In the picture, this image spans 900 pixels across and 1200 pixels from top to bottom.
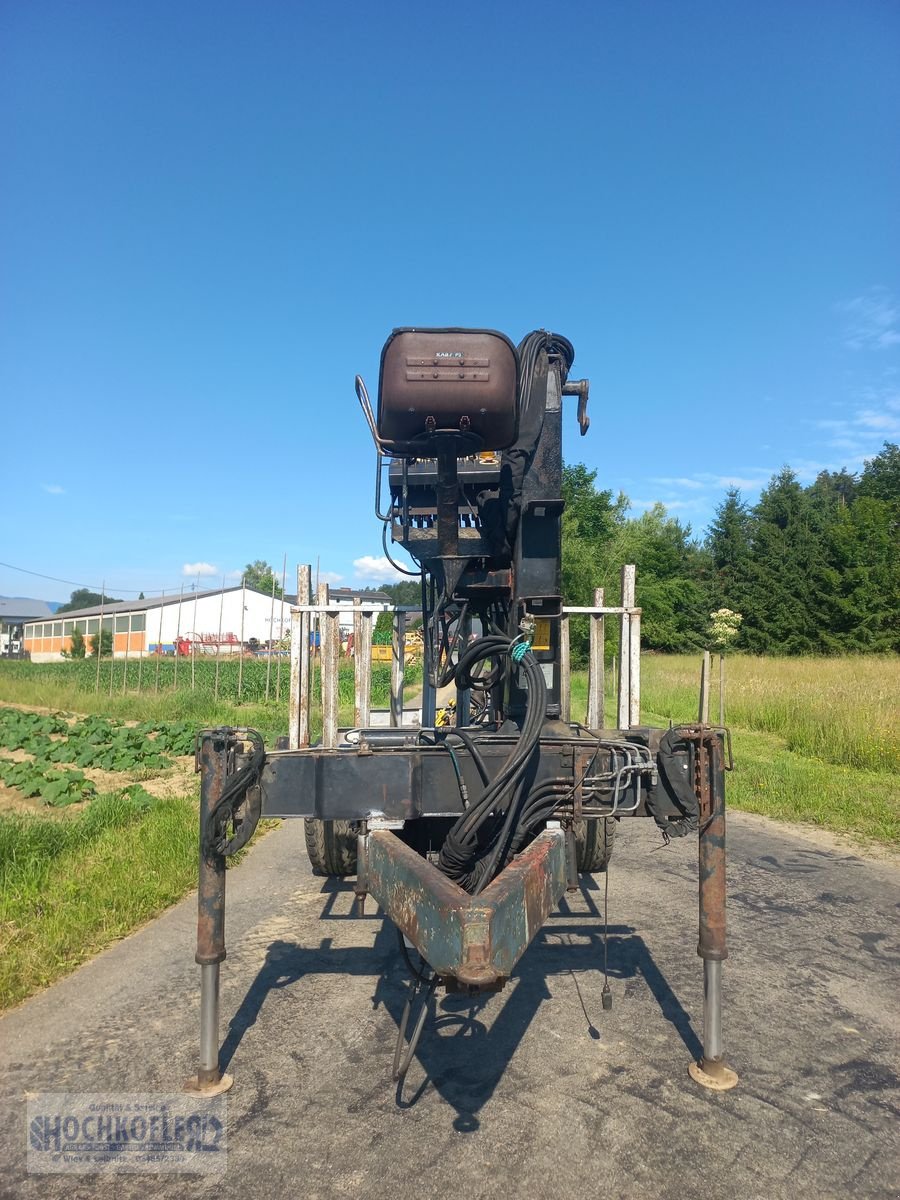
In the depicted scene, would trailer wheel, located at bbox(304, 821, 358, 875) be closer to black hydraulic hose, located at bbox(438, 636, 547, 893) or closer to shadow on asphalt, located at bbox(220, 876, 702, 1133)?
shadow on asphalt, located at bbox(220, 876, 702, 1133)

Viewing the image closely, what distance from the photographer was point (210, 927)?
302 cm

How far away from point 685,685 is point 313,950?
1801cm

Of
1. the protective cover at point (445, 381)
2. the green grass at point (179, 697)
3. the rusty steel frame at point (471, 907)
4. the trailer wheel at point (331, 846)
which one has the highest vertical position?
the protective cover at point (445, 381)

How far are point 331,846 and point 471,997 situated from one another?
2506 millimetres

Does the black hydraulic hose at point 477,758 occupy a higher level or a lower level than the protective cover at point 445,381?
lower

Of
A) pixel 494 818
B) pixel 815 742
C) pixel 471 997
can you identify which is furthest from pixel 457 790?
pixel 815 742

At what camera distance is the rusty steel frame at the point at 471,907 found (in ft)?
7.13

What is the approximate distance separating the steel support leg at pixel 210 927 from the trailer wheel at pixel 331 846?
1752 millimetres

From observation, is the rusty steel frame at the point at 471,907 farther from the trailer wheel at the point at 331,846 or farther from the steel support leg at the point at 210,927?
the trailer wheel at the point at 331,846

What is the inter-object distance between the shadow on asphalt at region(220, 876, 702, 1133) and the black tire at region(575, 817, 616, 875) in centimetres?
39

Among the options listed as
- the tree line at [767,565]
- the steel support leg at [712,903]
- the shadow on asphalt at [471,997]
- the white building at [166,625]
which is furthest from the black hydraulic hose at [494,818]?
the white building at [166,625]

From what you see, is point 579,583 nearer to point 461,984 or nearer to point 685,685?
point 685,685

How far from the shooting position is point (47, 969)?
13.9 feet

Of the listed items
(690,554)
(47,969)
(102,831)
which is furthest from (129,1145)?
(690,554)
